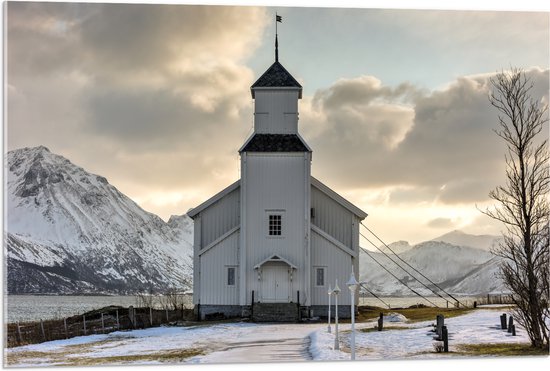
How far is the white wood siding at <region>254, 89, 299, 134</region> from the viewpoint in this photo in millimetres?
38812

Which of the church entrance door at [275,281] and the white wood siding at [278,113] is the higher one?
the white wood siding at [278,113]

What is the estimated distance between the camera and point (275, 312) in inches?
1524

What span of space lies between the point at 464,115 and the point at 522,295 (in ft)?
33.8

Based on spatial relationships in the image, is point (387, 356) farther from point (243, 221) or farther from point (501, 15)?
point (243, 221)

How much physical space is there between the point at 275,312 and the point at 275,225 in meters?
3.47

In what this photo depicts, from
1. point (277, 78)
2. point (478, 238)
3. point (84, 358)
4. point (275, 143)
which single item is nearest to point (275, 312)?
point (275, 143)

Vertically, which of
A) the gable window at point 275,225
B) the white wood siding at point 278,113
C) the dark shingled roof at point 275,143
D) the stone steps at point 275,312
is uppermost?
the white wood siding at point 278,113

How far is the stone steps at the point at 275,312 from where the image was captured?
126 ft

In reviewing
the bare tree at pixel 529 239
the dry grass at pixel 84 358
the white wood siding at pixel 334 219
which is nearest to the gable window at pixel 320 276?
the white wood siding at pixel 334 219

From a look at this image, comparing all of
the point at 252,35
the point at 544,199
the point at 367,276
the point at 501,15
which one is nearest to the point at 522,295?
the point at 544,199

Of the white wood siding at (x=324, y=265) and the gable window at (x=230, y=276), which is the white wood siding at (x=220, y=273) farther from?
the white wood siding at (x=324, y=265)

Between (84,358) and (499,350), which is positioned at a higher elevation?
(499,350)

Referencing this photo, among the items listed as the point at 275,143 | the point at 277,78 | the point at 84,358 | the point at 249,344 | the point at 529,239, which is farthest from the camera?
the point at 277,78

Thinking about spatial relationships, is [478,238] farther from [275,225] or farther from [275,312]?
[275,312]
